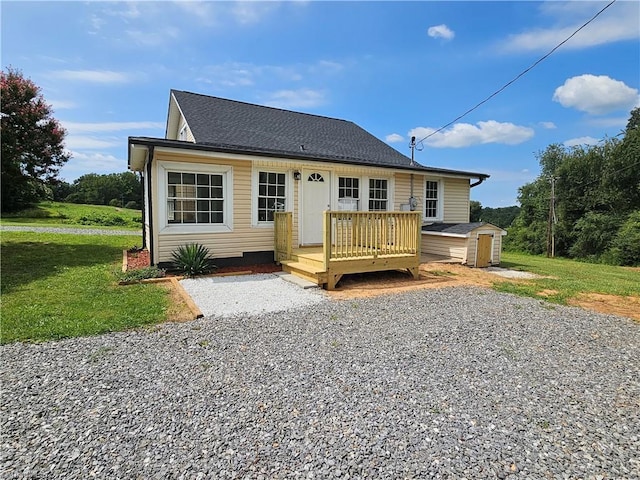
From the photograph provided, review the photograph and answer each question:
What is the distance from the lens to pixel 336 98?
14.4 meters

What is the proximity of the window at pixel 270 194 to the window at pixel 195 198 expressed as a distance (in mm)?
1005

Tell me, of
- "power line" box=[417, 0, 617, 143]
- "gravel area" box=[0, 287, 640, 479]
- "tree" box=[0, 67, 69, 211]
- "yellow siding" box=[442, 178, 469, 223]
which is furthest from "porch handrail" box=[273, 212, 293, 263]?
"tree" box=[0, 67, 69, 211]

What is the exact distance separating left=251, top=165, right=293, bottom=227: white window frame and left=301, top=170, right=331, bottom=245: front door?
1.44 feet

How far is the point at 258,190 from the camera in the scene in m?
8.56

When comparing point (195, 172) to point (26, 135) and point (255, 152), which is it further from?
point (26, 135)

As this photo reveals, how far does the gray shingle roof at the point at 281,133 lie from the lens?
30.2ft

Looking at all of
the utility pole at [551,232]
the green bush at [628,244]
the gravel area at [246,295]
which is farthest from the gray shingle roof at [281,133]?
the utility pole at [551,232]

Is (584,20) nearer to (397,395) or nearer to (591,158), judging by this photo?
(397,395)

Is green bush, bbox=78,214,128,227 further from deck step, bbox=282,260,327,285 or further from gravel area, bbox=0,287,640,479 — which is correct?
gravel area, bbox=0,287,640,479

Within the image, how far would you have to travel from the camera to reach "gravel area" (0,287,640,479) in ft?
6.31

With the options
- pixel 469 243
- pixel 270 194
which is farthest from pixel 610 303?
pixel 270 194

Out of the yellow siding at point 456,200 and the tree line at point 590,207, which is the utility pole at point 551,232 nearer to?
the tree line at point 590,207

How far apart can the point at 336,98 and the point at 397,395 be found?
13848mm

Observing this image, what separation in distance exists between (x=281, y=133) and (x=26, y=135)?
859 centimetres
